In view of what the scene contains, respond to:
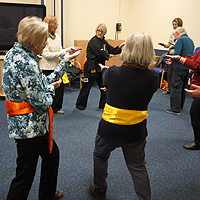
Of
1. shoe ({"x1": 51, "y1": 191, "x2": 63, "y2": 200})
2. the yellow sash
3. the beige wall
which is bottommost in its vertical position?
shoe ({"x1": 51, "y1": 191, "x2": 63, "y2": 200})

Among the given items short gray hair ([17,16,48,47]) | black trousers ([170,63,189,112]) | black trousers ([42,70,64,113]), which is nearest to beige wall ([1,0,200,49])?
black trousers ([170,63,189,112])

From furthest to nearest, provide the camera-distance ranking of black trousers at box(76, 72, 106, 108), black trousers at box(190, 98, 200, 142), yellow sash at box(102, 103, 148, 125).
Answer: black trousers at box(76, 72, 106, 108) → black trousers at box(190, 98, 200, 142) → yellow sash at box(102, 103, 148, 125)

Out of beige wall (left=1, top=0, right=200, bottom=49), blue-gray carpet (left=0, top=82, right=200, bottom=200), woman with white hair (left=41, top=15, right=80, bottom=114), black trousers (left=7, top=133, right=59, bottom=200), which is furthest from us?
beige wall (left=1, top=0, right=200, bottom=49)

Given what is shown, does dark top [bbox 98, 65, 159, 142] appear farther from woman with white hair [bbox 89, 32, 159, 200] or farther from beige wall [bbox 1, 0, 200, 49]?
beige wall [bbox 1, 0, 200, 49]

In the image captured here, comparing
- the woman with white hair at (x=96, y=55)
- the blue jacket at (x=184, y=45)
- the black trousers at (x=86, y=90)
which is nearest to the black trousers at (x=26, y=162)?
the woman with white hair at (x=96, y=55)

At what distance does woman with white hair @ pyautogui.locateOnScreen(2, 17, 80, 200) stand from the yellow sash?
40cm

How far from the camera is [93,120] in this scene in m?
3.57

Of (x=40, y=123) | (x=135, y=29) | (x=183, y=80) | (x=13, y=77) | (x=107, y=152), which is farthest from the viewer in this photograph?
(x=135, y=29)

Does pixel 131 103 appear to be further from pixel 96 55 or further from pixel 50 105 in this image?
pixel 96 55

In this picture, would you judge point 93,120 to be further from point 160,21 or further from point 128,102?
point 160,21

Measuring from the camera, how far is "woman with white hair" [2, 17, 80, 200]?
1229mm

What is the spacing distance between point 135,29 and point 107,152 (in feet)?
20.6

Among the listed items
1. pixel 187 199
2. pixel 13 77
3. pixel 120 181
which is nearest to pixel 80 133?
pixel 120 181

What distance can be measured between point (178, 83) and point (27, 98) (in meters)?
3.11
